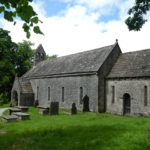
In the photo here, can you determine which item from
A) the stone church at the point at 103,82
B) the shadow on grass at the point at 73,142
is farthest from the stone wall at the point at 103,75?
the shadow on grass at the point at 73,142

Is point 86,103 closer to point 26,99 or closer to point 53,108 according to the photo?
point 53,108

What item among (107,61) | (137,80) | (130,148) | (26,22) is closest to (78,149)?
(130,148)

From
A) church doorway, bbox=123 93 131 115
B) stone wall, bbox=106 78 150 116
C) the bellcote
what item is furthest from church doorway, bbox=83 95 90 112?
the bellcote

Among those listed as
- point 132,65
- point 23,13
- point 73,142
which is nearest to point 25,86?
point 132,65

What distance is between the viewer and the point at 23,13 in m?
2.93

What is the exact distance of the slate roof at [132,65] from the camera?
1861cm

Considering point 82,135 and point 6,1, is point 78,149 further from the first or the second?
point 6,1

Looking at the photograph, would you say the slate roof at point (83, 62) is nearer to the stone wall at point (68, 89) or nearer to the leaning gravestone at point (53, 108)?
the stone wall at point (68, 89)

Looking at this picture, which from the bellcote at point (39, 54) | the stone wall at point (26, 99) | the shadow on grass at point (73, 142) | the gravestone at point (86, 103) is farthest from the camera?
the bellcote at point (39, 54)

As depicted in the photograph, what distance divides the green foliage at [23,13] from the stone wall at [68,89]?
60.8 ft

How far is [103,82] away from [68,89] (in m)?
5.78

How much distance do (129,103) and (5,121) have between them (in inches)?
485

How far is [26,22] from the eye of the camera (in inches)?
120

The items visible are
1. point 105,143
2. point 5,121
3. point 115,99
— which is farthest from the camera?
point 115,99
